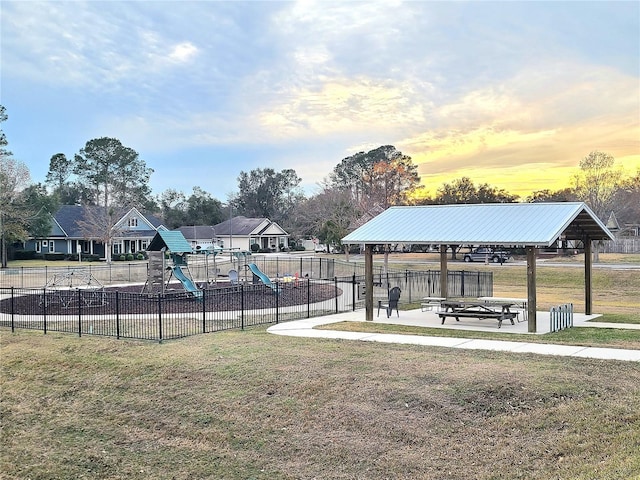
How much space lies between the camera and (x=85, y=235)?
214 feet

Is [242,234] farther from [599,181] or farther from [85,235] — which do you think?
[599,181]

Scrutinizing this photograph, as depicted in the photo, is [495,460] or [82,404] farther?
[82,404]

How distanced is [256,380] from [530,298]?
8.58 metres

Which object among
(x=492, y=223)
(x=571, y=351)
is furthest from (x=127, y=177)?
(x=571, y=351)

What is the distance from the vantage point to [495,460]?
870 cm

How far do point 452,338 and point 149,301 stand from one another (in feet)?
38.1

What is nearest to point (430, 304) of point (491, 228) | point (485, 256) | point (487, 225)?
point (487, 225)

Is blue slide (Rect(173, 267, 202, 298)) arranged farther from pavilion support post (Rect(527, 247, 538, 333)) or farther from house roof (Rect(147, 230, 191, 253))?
pavilion support post (Rect(527, 247, 538, 333))

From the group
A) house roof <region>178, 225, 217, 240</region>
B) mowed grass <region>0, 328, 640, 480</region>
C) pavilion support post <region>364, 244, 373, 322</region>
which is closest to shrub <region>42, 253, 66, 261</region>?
house roof <region>178, 225, 217, 240</region>

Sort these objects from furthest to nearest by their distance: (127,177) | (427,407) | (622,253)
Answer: (127,177) < (622,253) < (427,407)

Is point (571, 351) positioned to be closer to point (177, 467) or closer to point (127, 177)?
point (177, 467)

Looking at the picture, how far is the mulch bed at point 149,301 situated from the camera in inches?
854

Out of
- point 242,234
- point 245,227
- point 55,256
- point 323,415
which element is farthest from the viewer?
point 245,227

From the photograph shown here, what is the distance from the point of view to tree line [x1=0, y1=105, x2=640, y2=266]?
56.2 metres
